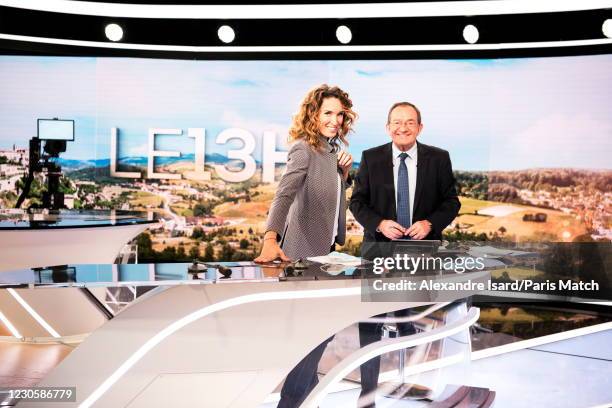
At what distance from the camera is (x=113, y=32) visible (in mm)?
6344

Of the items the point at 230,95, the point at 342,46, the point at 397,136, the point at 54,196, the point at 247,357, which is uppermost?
the point at 342,46

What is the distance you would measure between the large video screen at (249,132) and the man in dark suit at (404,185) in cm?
247

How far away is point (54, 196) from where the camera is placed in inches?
256

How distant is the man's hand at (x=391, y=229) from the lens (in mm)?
3617

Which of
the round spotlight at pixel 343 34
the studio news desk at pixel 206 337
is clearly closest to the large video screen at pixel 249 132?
the round spotlight at pixel 343 34

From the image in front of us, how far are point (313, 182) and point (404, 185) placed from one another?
0.96 m

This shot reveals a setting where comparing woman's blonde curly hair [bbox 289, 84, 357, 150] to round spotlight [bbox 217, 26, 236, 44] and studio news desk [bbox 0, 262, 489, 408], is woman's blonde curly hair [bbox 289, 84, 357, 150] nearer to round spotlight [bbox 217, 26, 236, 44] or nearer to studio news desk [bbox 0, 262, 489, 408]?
studio news desk [bbox 0, 262, 489, 408]

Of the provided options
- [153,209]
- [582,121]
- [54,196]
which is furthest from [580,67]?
[54,196]

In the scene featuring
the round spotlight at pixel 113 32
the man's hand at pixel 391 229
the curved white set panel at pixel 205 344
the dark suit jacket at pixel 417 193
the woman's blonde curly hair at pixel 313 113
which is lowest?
the curved white set panel at pixel 205 344

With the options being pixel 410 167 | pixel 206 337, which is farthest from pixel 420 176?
pixel 206 337

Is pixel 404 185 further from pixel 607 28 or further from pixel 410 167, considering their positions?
pixel 607 28

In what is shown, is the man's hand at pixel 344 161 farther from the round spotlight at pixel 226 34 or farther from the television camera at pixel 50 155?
the television camera at pixel 50 155

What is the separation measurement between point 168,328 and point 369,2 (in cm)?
398

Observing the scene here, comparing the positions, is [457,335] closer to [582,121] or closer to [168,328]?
[168,328]
